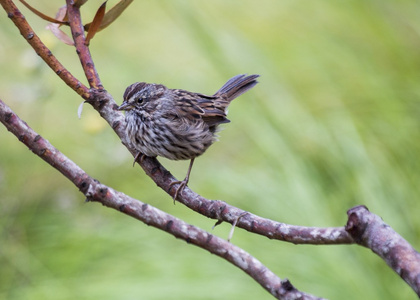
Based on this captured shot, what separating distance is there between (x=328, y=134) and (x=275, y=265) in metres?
0.81

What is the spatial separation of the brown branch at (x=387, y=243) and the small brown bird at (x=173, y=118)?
Answer: 4.01 feet

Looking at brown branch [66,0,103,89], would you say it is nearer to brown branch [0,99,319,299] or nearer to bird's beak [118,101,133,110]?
brown branch [0,99,319,299]

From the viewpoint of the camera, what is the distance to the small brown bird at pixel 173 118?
2354mm

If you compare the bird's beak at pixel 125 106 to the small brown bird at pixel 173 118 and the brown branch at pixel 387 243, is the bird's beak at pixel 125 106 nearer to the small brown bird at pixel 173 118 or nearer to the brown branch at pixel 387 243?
the small brown bird at pixel 173 118

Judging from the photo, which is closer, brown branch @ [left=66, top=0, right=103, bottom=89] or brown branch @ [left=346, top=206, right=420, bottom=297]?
brown branch @ [left=346, top=206, right=420, bottom=297]

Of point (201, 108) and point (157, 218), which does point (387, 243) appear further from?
point (201, 108)

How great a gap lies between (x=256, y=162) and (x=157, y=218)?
2746 mm

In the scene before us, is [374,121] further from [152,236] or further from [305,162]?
[152,236]

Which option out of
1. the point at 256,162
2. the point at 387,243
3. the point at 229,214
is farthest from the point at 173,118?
the point at 387,243

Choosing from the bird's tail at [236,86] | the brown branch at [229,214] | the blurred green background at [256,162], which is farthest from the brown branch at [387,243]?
the blurred green background at [256,162]

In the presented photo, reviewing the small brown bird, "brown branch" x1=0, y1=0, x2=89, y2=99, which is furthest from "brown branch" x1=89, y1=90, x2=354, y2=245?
the small brown bird

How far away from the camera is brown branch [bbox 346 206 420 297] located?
0.92 metres

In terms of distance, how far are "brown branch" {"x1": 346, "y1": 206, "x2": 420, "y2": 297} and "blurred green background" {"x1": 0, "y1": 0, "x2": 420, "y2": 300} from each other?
6.91 ft

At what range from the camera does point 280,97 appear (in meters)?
3.84
